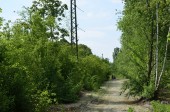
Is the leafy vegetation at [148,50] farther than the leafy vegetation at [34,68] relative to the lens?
Yes

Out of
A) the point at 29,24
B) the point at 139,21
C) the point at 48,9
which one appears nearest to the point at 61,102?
the point at 29,24

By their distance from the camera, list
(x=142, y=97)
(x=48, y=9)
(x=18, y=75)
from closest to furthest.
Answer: (x=18, y=75) → (x=142, y=97) → (x=48, y=9)

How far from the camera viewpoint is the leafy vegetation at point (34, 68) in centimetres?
1559

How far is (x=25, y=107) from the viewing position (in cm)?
1631

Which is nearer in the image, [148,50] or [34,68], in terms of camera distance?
[34,68]

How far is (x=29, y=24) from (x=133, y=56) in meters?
7.53

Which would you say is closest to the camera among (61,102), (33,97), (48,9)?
(33,97)

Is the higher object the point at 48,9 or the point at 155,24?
the point at 48,9

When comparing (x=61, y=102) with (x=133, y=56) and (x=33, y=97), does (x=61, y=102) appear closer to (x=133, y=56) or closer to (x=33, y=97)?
(x=133, y=56)

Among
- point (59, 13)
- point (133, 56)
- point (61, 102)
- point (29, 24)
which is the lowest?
point (61, 102)

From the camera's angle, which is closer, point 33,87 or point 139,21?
point 33,87

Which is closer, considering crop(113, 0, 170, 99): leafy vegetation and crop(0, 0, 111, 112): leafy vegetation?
crop(0, 0, 111, 112): leafy vegetation

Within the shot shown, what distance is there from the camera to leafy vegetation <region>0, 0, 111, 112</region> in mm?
15586

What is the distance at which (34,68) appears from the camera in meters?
21.8
